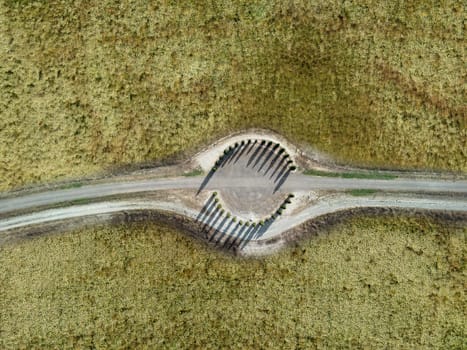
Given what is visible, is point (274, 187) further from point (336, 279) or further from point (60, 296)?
point (60, 296)

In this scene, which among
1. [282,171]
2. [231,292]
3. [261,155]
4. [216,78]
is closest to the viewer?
[231,292]

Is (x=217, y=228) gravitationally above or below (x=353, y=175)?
below

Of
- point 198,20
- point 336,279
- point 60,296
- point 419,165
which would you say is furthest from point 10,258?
point 419,165

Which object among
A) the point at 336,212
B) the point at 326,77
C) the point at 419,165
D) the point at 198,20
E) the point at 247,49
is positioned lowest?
the point at 336,212

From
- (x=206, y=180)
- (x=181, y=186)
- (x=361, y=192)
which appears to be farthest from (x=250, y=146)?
(x=361, y=192)

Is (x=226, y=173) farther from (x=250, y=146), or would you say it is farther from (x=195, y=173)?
(x=250, y=146)

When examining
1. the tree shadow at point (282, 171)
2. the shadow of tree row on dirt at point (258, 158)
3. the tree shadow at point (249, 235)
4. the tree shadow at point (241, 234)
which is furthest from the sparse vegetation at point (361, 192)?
the tree shadow at point (241, 234)
